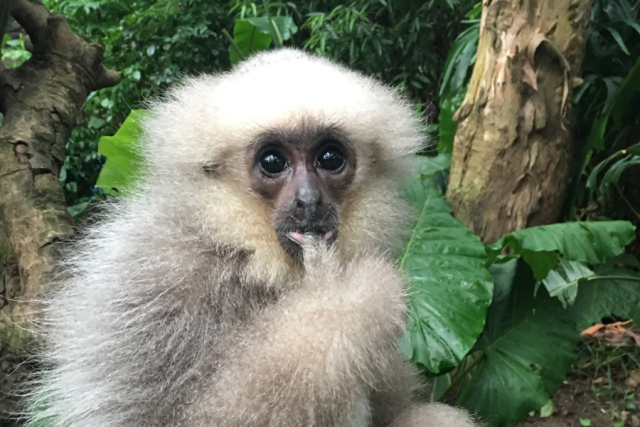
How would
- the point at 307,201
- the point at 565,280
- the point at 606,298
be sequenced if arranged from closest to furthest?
the point at 307,201 → the point at 606,298 → the point at 565,280

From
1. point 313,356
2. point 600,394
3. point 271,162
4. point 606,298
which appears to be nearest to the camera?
point 313,356

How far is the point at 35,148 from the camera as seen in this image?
290 cm

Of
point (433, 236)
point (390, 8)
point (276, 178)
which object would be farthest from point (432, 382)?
point (390, 8)

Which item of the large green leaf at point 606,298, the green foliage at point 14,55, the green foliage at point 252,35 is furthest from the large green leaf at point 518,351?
the green foliage at point 14,55

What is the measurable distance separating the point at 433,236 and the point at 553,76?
163cm

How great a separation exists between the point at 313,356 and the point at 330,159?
29.1 inches

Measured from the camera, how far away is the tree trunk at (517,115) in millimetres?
3771

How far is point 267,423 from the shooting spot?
62.5 inches

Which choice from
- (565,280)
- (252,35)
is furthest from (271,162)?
(252,35)

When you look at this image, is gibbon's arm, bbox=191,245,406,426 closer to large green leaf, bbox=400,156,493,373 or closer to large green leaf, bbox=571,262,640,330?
large green leaf, bbox=400,156,493,373

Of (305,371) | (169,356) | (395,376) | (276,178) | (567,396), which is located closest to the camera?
(305,371)

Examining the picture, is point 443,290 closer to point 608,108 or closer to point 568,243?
point 568,243

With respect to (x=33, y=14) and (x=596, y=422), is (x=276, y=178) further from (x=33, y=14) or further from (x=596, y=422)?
(x=596, y=422)

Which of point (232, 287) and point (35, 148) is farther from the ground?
point (35, 148)
